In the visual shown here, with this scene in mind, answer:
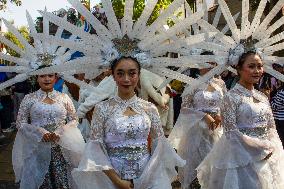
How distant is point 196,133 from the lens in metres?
6.86

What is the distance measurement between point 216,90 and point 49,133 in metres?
2.18

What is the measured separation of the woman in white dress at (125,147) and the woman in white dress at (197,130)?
8.09ft

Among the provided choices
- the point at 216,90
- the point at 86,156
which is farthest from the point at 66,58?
the point at 86,156

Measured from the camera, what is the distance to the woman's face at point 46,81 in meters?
6.36

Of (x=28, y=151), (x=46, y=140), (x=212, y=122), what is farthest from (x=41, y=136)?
(x=212, y=122)

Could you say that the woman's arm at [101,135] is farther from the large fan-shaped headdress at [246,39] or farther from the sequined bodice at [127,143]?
the large fan-shaped headdress at [246,39]

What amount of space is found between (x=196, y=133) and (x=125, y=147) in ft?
9.01

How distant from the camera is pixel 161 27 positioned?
4.42 meters

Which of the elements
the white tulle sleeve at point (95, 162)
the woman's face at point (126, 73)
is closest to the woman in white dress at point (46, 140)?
the white tulle sleeve at point (95, 162)

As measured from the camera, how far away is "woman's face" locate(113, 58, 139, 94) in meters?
4.20

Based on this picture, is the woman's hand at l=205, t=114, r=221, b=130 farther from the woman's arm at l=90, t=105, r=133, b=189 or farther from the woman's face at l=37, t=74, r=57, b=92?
the woman's arm at l=90, t=105, r=133, b=189

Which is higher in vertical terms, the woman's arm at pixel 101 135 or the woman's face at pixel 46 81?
the woman's face at pixel 46 81

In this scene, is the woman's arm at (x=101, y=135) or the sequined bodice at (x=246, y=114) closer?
the woman's arm at (x=101, y=135)

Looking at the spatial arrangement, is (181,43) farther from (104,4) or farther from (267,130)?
(267,130)
